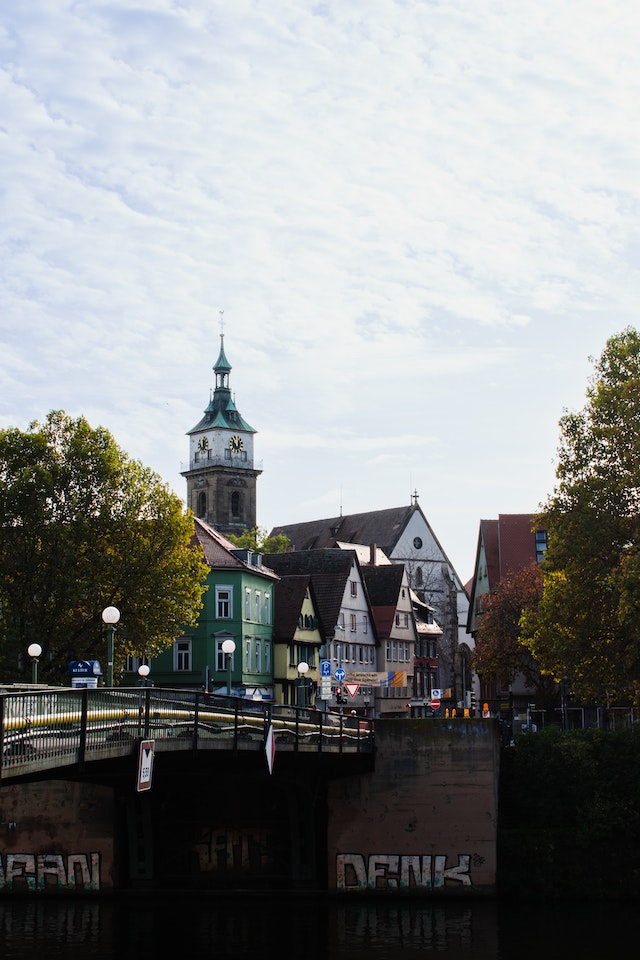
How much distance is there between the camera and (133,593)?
60.6 metres

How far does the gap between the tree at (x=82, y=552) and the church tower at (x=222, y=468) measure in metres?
101

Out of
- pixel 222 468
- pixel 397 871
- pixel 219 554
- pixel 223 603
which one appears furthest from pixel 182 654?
pixel 222 468

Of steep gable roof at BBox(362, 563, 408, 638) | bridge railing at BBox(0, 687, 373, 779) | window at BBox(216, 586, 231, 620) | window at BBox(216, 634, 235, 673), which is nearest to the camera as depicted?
bridge railing at BBox(0, 687, 373, 779)

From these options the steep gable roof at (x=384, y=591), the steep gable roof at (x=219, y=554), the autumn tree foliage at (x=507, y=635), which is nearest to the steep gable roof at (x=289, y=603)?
the steep gable roof at (x=219, y=554)

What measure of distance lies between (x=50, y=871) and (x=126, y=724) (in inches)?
815

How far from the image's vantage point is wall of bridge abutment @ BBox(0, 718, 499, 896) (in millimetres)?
49094

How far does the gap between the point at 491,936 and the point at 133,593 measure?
982 inches

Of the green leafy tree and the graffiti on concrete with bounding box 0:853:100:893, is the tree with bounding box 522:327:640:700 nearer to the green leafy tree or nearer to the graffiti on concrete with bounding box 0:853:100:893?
the graffiti on concrete with bounding box 0:853:100:893

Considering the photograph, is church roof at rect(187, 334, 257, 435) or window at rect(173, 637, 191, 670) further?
church roof at rect(187, 334, 257, 435)

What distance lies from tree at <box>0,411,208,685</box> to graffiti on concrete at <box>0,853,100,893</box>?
1086 centimetres

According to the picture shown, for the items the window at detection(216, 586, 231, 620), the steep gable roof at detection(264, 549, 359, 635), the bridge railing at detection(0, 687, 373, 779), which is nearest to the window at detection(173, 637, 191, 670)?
the window at detection(216, 586, 231, 620)

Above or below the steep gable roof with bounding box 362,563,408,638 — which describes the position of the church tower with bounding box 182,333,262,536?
above

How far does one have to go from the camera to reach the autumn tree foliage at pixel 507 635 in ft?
257

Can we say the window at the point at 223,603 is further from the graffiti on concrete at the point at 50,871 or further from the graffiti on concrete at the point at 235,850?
the graffiti on concrete at the point at 50,871
